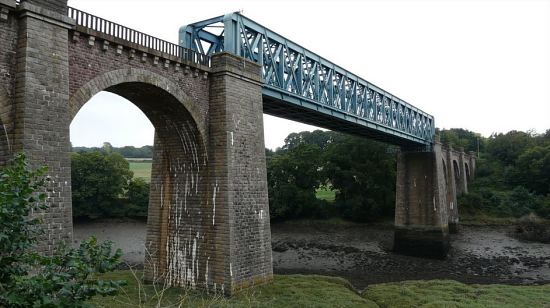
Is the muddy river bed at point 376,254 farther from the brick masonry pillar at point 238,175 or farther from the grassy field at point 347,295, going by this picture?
the brick masonry pillar at point 238,175

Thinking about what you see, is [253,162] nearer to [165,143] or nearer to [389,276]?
[165,143]

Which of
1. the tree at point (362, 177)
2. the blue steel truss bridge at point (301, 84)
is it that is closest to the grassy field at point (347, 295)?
the blue steel truss bridge at point (301, 84)

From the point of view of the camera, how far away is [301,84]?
74.9ft

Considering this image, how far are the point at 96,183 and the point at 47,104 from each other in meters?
45.6

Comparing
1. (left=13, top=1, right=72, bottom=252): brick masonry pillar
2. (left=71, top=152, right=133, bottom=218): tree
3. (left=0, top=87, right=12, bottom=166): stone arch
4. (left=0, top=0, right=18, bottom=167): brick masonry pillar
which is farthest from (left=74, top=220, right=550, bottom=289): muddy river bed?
(left=0, top=0, right=18, bottom=167): brick masonry pillar

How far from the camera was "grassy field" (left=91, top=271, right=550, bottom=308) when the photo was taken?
1465cm

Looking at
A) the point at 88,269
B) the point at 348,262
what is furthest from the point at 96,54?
the point at 348,262

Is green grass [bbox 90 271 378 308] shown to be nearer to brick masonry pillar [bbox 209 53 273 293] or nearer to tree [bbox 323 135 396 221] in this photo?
brick masonry pillar [bbox 209 53 273 293]

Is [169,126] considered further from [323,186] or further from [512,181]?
[512,181]

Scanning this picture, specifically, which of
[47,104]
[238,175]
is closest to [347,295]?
[238,175]

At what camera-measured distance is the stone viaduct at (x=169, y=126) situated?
34.0ft

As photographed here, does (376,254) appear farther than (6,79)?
Yes

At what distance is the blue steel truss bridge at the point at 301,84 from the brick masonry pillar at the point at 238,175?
2.05 meters

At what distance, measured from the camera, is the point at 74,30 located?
11789 mm
